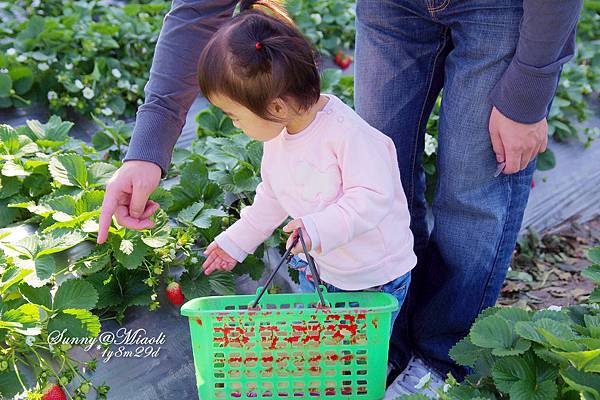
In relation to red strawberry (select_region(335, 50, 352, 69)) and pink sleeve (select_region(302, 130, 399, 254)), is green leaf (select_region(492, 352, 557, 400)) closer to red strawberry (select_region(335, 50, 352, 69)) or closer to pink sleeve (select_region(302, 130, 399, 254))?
pink sleeve (select_region(302, 130, 399, 254))

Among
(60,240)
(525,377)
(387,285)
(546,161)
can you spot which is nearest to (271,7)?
(387,285)

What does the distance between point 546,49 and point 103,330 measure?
1.26m

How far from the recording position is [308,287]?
1794mm

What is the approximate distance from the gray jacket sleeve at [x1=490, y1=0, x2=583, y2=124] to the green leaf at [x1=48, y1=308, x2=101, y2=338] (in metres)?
1.03

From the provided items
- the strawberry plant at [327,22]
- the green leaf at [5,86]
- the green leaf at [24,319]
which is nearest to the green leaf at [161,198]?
the green leaf at [24,319]

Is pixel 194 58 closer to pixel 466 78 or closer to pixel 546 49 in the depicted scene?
pixel 466 78

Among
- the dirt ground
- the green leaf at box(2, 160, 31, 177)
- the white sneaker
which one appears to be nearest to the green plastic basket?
the white sneaker

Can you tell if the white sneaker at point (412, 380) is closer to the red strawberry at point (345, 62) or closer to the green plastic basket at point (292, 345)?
the green plastic basket at point (292, 345)

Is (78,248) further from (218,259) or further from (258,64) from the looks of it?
(258,64)

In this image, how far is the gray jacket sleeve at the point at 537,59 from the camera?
4.50 feet

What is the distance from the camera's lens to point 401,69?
1758mm

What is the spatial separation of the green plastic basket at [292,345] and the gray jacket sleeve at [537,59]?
0.49 meters

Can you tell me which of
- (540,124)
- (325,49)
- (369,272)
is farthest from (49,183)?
(325,49)

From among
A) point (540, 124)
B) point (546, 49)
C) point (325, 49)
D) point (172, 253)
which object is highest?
point (546, 49)
